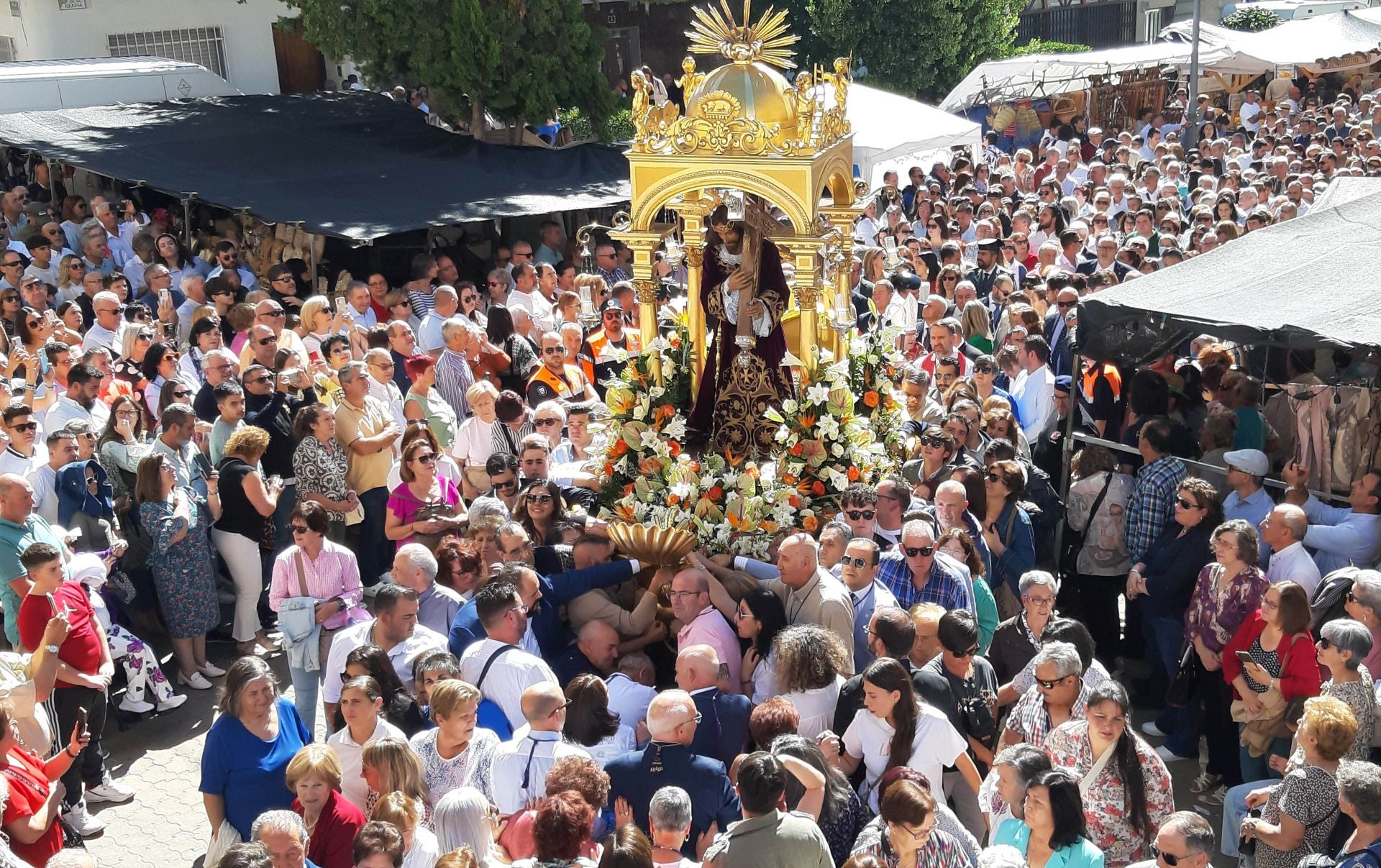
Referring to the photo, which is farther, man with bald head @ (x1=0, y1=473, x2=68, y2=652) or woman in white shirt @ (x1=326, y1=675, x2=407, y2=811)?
man with bald head @ (x1=0, y1=473, x2=68, y2=652)

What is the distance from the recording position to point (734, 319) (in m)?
7.82

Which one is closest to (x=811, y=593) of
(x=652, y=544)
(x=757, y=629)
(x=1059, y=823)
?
(x=757, y=629)

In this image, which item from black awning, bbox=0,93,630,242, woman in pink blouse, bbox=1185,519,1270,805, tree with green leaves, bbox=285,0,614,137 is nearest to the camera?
woman in pink blouse, bbox=1185,519,1270,805

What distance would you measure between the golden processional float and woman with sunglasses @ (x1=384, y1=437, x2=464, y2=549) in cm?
162

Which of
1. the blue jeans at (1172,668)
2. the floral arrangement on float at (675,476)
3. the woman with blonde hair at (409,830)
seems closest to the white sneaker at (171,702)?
the floral arrangement on float at (675,476)

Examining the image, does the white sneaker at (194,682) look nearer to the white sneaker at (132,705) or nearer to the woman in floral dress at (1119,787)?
the white sneaker at (132,705)

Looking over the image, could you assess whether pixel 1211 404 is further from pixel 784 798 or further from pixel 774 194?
pixel 784 798

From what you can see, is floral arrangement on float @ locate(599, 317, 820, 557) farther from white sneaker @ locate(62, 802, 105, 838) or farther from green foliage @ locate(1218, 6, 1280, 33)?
green foliage @ locate(1218, 6, 1280, 33)

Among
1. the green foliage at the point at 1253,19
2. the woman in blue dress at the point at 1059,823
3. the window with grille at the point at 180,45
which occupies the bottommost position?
the woman in blue dress at the point at 1059,823

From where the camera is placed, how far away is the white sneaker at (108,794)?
699 centimetres

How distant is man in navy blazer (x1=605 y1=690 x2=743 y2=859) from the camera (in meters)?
5.17

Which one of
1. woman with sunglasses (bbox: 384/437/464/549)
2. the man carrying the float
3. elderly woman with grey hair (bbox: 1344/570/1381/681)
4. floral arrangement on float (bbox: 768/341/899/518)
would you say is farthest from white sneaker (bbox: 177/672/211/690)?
elderly woman with grey hair (bbox: 1344/570/1381/681)

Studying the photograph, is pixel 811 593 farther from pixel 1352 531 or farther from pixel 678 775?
pixel 1352 531

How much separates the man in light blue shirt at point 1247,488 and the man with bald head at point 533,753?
402 centimetres
